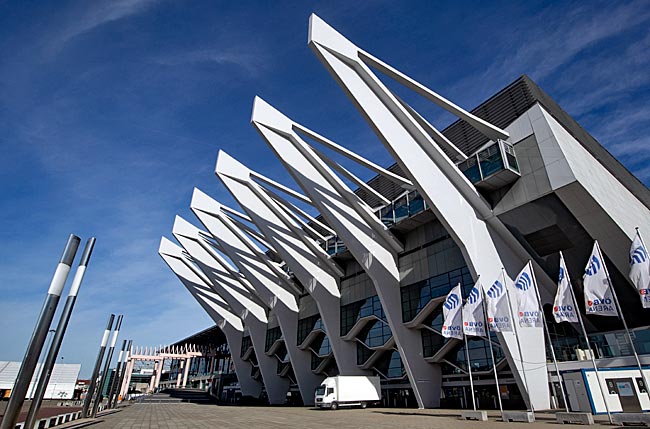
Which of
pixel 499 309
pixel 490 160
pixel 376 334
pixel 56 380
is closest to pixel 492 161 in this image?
pixel 490 160

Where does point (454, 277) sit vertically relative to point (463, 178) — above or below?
below

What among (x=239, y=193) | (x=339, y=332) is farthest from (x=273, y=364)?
(x=239, y=193)

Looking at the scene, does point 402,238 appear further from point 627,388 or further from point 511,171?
point 627,388

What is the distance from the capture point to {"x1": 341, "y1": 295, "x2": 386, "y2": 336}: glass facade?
96.5 feet

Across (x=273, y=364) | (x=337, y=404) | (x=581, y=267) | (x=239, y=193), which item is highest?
(x=239, y=193)

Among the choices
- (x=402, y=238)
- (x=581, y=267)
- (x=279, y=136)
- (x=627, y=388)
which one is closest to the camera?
(x=627, y=388)

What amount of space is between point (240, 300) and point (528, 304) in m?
34.9

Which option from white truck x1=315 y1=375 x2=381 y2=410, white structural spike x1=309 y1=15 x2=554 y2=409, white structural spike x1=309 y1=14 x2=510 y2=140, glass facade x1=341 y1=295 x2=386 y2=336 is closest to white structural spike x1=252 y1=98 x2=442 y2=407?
glass facade x1=341 y1=295 x2=386 y2=336

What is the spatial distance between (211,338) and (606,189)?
71046mm

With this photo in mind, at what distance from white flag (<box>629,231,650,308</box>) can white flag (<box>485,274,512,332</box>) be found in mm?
4286

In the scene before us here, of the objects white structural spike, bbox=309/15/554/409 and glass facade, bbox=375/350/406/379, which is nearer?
white structural spike, bbox=309/15/554/409

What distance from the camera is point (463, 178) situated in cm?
2042

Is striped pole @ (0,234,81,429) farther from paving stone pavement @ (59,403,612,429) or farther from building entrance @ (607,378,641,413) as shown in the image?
building entrance @ (607,378,641,413)

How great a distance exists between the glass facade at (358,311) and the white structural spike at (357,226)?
334cm
